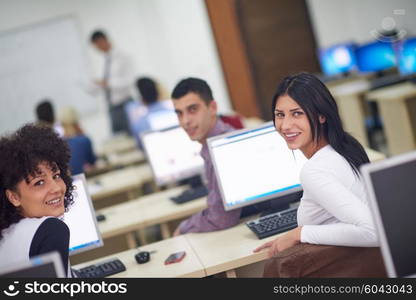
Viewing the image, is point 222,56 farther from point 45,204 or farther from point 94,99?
point 45,204

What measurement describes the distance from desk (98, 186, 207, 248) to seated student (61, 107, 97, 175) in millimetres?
1083

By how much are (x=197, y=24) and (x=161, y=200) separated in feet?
17.2

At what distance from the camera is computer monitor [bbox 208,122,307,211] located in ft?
9.34

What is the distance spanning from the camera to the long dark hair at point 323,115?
82.9 inches

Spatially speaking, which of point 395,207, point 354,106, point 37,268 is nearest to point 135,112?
point 354,106

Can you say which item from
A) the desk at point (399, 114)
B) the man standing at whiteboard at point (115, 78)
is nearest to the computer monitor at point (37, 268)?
the desk at point (399, 114)

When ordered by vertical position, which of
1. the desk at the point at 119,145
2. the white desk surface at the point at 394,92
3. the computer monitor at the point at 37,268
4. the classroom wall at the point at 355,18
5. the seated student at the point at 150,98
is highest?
the classroom wall at the point at 355,18

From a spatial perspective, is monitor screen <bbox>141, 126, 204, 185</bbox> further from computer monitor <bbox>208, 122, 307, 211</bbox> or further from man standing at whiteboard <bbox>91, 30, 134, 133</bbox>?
man standing at whiteboard <bbox>91, 30, 134, 133</bbox>

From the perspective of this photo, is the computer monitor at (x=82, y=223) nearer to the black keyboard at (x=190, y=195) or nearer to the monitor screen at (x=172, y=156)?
the black keyboard at (x=190, y=195)

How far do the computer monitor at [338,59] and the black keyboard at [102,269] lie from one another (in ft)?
19.1

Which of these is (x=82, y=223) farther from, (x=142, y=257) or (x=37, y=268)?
(x=37, y=268)

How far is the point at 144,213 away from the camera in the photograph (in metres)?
3.75

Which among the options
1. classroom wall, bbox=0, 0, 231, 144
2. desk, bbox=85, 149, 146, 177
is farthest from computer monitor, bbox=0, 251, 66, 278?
classroom wall, bbox=0, 0, 231, 144

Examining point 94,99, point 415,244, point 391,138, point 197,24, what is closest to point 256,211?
point 415,244
